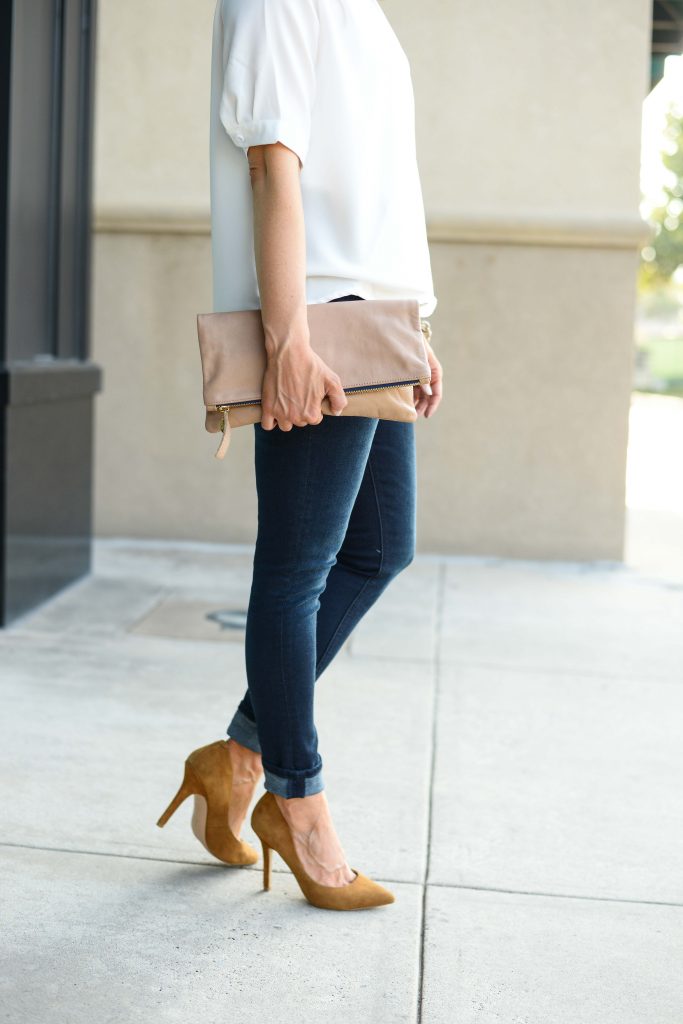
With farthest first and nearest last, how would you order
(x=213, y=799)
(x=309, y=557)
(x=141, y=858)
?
(x=141, y=858)
(x=213, y=799)
(x=309, y=557)

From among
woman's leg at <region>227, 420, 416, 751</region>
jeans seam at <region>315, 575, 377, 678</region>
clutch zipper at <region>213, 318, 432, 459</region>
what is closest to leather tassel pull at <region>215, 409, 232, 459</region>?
clutch zipper at <region>213, 318, 432, 459</region>

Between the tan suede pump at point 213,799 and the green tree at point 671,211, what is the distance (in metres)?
39.1

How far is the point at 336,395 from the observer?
1.85m

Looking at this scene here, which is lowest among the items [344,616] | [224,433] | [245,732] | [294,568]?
[245,732]

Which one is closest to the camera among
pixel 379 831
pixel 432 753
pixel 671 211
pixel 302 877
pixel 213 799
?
pixel 302 877

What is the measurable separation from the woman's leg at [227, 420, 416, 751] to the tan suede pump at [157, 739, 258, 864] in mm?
→ 61

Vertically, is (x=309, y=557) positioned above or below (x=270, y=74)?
below

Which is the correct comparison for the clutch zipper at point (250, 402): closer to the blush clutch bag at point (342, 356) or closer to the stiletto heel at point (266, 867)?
the blush clutch bag at point (342, 356)

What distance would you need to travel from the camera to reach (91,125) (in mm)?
4859

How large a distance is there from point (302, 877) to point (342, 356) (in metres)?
0.93

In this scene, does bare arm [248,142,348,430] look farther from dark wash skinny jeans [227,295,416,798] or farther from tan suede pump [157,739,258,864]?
tan suede pump [157,739,258,864]

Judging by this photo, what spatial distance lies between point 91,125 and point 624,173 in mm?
2589

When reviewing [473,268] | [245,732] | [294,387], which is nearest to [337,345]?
[294,387]

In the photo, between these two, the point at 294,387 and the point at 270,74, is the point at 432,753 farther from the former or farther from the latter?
the point at 270,74
